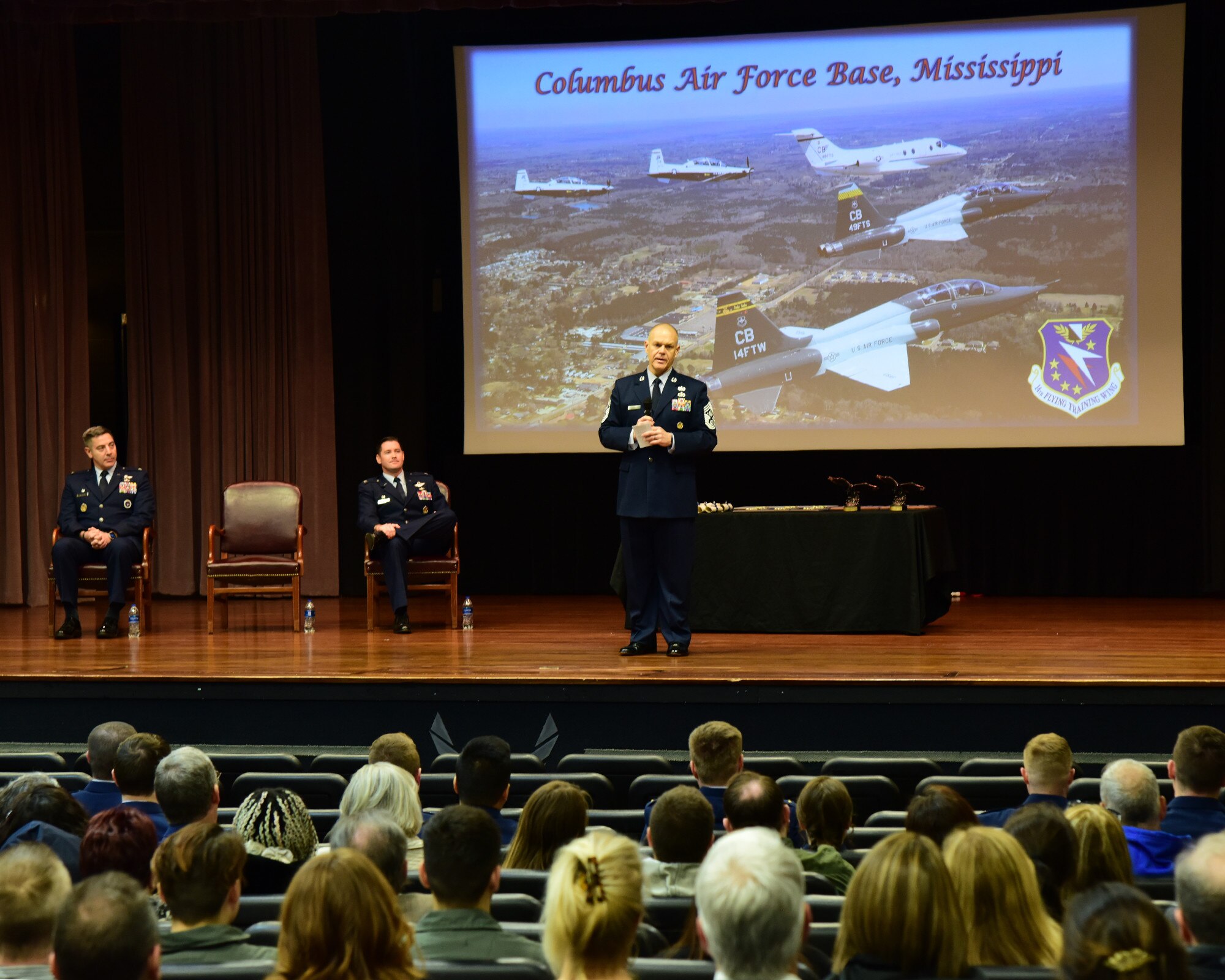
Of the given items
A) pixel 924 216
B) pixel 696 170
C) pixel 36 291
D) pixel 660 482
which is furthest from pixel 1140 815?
pixel 36 291

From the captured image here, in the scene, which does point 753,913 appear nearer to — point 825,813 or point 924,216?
point 825,813

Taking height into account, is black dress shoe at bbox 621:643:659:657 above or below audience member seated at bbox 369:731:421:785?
below

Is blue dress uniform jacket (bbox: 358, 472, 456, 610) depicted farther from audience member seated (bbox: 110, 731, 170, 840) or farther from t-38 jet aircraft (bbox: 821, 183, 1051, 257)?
audience member seated (bbox: 110, 731, 170, 840)

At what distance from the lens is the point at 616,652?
19.7 feet

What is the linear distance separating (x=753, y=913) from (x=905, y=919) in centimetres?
20

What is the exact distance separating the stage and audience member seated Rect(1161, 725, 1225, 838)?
1855mm

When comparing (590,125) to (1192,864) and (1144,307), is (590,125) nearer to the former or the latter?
(1144,307)

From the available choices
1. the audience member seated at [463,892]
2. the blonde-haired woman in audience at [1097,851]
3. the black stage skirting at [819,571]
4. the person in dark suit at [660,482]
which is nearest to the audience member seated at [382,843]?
the audience member seated at [463,892]

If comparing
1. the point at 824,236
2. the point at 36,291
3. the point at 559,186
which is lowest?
the point at 36,291

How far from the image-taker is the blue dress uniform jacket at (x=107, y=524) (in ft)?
22.6

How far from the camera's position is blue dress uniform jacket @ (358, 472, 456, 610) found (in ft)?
22.6

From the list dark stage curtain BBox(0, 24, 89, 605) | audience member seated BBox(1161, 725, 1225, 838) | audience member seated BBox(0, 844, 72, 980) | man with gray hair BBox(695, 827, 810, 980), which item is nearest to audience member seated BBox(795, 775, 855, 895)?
audience member seated BBox(1161, 725, 1225, 838)

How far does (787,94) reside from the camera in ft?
27.3

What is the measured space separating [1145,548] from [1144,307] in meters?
1.58
